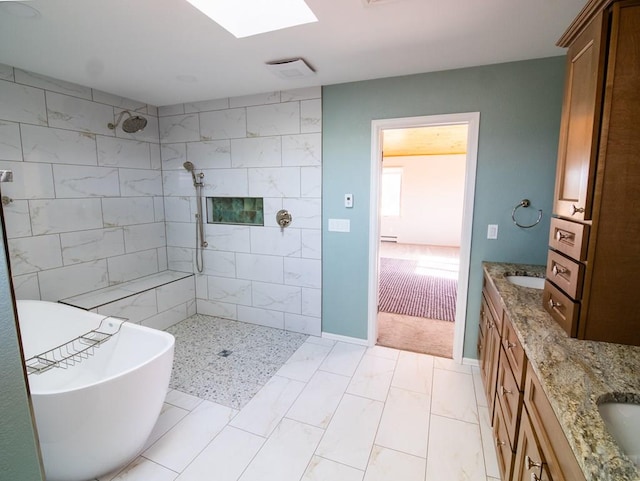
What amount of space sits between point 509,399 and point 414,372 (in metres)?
1.14

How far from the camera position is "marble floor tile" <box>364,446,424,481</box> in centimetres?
165

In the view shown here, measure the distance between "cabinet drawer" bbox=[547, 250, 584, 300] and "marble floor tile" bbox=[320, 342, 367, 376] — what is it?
1.64m

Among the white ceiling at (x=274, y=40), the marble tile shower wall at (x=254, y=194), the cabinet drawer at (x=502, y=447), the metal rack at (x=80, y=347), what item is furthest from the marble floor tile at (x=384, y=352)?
the white ceiling at (x=274, y=40)

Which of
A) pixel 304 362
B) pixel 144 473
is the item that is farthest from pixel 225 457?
pixel 304 362

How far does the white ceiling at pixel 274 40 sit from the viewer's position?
1606 mm

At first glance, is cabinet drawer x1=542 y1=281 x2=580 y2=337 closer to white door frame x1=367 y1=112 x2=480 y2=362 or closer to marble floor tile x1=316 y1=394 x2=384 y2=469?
white door frame x1=367 y1=112 x2=480 y2=362

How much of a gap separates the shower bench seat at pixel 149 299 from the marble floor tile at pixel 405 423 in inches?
94.4

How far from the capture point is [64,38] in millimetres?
1901

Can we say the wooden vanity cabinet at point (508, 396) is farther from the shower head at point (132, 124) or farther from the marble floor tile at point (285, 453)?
the shower head at point (132, 124)

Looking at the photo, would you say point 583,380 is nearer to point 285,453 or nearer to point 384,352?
point 285,453

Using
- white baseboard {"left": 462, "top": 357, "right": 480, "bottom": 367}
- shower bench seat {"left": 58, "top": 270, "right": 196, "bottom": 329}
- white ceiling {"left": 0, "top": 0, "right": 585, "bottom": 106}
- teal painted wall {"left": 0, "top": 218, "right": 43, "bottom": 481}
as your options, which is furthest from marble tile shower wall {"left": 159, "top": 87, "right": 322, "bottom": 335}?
teal painted wall {"left": 0, "top": 218, "right": 43, "bottom": 481}

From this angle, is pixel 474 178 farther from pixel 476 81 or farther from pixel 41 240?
pixel 41 240

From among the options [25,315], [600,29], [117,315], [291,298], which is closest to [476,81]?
[600,29]

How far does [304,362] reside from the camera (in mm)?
2729
